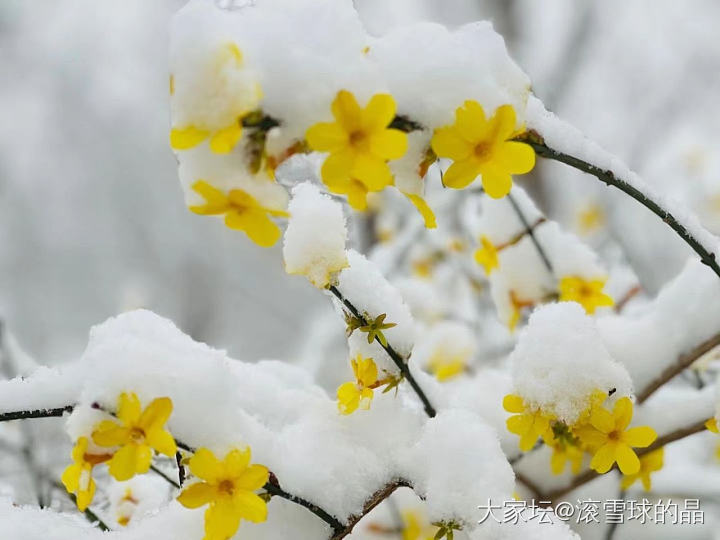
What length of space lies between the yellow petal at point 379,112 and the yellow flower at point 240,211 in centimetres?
12

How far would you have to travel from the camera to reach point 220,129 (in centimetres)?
55

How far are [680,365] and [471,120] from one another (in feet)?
1.96

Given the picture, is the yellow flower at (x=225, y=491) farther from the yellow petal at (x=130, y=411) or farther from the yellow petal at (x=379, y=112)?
the yellow petal at (x=379, y=112)

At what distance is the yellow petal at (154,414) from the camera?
589 mm

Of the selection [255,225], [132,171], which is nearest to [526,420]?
[255,225]

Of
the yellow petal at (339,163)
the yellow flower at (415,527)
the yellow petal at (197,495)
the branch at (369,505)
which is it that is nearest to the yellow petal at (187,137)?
the yellow petal at (339,163)

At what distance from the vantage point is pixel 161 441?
0.57 meters

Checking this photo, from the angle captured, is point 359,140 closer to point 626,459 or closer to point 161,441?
point 161,441

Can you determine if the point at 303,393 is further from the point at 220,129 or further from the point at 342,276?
the point at 220,129

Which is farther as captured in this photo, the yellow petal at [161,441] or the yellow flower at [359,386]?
the yellow flower at [359,386]

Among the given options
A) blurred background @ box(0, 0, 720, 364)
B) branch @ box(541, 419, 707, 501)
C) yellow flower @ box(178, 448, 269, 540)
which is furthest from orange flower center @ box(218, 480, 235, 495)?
blurred background @ box(0, 0, 720, 364)

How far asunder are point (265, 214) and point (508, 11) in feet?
16.3

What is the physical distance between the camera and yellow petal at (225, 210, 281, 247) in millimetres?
600

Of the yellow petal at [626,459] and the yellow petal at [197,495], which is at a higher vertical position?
the yellow petal at [626,459]
